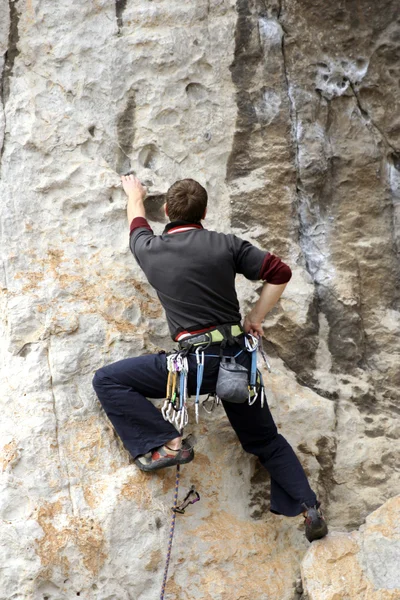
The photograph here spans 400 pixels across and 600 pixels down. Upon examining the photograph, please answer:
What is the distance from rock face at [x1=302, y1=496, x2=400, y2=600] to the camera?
4297 millimetres

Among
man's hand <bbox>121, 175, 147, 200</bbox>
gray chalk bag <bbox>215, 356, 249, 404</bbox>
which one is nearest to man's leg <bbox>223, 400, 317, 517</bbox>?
gray chalk bag <bbox>215, 356, 249, 404</bbox>

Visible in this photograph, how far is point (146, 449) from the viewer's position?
4422mm

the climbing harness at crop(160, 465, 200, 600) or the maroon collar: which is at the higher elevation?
the maroon collar

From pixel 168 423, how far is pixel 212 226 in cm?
149

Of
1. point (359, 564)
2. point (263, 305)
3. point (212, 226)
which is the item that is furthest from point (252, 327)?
point (359, 564)

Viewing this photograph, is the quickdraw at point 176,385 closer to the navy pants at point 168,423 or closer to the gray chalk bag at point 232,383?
the navy pants at point 168,423

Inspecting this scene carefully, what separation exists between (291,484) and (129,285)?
1.59 metres

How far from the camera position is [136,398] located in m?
4.37

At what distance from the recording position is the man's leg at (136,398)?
4344 millimetres

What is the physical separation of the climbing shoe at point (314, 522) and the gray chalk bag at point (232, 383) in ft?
2.62

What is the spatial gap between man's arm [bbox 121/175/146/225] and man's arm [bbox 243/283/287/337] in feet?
2.87

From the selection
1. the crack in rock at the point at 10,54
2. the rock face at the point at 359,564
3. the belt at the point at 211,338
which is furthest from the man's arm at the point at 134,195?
the rock face at the point at 359,564

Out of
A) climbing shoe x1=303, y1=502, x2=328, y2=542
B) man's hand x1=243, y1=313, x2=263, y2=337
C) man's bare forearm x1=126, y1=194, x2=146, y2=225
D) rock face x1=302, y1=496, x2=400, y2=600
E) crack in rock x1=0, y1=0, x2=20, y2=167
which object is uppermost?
crack in rock x1=0, y1=0, x2=20, y2=167

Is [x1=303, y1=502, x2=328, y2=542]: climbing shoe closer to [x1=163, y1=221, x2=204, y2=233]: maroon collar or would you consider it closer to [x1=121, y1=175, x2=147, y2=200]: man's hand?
[x1=163, y1=221, x2=204, y2=233]: maroon collar
